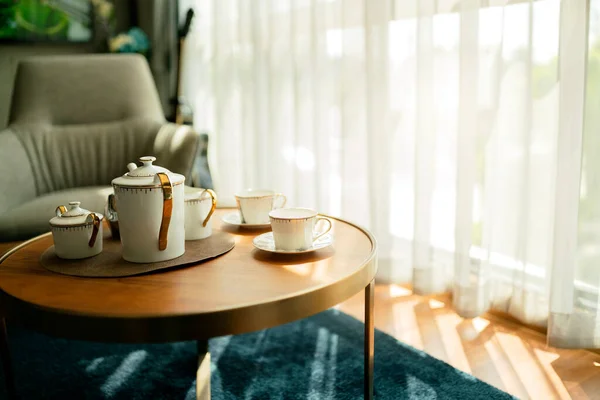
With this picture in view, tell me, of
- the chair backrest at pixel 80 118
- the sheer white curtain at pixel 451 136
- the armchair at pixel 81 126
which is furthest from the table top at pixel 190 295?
the chair backrest at pixel 80 118

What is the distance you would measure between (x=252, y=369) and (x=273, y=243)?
480 mm

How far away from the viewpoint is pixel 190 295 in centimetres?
88

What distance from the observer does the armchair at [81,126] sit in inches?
80.9

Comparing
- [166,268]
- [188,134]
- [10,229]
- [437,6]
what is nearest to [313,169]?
[188,134]

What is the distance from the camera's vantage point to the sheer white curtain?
1.46 meters

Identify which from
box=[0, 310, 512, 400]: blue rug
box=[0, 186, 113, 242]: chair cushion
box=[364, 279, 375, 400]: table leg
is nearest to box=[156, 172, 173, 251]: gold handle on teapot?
box=[364, 279, 375, 400]: table leg

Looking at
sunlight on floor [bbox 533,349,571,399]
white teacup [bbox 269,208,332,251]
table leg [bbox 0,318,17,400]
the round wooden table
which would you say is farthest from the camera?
sunlight on floor [bbox 533,349,571,399]

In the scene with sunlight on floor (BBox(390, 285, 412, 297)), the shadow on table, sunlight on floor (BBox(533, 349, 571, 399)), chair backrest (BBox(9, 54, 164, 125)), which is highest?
chair backrest (BBox(9, 54, 164, 125))

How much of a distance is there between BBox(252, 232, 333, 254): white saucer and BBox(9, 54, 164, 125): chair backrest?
1.29m

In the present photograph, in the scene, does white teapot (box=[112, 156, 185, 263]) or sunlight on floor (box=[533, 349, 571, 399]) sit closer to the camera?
white teapot (box=[112, 156, 185, 263])

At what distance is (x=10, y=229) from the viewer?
162cm

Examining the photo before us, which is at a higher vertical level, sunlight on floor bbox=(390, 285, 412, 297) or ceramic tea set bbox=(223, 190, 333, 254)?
ceramic tea set bbox=(223, 190, 333, 254)

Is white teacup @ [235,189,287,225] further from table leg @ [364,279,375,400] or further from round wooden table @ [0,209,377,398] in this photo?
table leg @ [364,279,375,400]

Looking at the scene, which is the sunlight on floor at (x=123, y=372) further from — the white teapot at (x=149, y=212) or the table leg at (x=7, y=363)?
the white teapot at (x=149, y=212)
